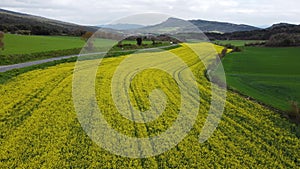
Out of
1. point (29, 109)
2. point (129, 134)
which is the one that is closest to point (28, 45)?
point (29, 109)

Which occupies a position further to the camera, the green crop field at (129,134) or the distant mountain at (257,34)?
the distant mountain at (257,34)

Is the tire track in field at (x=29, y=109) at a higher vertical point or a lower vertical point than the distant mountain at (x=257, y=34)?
lower

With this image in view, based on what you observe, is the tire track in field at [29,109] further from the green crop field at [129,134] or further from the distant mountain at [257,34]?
the distant mountain at [257,34]

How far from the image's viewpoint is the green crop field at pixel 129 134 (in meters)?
11.4

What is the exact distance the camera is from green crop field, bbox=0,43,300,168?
11375mm

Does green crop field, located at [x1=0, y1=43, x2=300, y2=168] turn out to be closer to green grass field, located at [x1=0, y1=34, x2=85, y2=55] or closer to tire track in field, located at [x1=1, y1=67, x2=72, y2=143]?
tire track in field, located at [x1=1, y1=67, x2=72, y2=143]

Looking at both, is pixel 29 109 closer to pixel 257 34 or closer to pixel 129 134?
pixel 129 134

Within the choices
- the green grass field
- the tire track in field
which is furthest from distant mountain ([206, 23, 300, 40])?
the tire track in field

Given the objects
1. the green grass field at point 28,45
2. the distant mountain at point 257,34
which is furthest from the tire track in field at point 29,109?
the distant mountain at point 257,34

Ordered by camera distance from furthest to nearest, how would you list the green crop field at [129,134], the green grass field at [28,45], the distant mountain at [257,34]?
the distant mountain at [257,34] < the green grass field at [28,45] < the green crop field at [129,134]

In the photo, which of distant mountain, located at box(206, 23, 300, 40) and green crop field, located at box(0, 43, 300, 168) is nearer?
green crop field, located at box(0, 43, 300, 168)

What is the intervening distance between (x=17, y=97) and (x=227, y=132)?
12.6 m

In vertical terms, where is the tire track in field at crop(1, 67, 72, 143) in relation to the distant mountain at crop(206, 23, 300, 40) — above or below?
below

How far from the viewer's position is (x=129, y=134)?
13945mm
